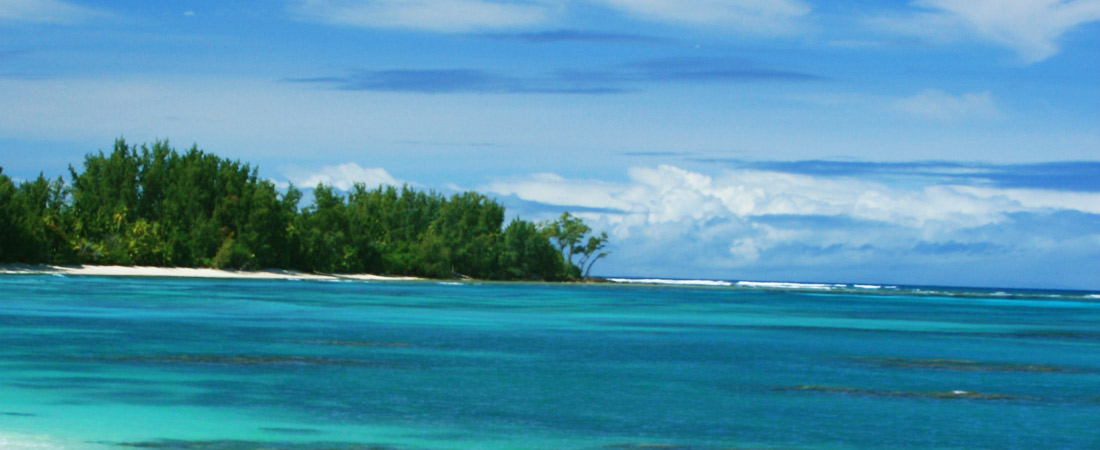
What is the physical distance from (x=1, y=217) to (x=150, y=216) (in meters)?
24.0

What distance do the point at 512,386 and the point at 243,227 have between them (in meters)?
80.8

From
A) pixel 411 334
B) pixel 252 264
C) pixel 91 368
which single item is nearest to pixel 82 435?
pixel 91 368

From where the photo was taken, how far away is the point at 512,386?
62.7 ft

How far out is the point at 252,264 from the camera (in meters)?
97.8

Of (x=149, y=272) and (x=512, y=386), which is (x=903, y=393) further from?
(x=149, y=272)

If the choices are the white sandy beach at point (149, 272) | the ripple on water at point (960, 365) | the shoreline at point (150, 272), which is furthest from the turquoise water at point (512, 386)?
the white sandy beach at point (149, 272)

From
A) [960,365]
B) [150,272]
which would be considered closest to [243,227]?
[150,272]

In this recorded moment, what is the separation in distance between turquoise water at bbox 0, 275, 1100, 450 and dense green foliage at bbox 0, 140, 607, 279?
52.9 metres

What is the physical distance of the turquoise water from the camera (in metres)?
14.2

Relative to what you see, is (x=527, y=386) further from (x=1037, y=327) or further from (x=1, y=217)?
(x=1, y=217)

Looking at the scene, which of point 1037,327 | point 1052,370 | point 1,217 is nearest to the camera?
point 1052,370

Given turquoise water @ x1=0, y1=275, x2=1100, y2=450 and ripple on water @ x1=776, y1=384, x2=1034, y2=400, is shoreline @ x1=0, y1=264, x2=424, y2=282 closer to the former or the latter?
turquoise water @ x1=0, y1=275, x2=1100, y2=450

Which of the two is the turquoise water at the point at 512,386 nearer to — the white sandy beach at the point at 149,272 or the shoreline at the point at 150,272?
the shoreline at the point at 150,272

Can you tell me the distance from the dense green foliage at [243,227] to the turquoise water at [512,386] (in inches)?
2083
